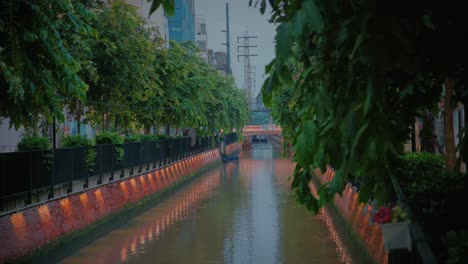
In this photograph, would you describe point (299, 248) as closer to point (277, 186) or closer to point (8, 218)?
point (8, 218)

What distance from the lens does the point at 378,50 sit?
13.3ft

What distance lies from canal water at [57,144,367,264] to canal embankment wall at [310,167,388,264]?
0.47 m

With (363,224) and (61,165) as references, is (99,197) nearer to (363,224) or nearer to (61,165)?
(61,165)

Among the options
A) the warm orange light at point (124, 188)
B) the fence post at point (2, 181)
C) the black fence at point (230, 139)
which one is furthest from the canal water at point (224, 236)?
the black fence at point (230, 139)

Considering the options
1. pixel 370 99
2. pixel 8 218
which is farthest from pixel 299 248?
pixel 370 99

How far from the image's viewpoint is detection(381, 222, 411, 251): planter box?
824 centimetres

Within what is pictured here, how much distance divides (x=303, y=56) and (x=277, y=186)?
130ft

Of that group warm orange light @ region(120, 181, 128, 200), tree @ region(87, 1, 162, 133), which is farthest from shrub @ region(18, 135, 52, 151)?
tree @ region(87, 1, 162, 133)

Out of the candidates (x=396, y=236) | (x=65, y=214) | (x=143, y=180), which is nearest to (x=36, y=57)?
(x=396, y=236)

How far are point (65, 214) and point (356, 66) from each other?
17.1 metres

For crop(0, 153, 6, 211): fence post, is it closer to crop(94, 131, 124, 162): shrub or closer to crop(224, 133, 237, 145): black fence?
crop(94, 131, 124, 162): shrub

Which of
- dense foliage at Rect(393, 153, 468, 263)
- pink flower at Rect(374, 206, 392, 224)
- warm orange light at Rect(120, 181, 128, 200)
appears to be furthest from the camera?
warm orange light at Rect(120, 181, 128, 200)

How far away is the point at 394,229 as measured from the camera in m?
8.31

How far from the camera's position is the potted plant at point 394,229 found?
8.24m
